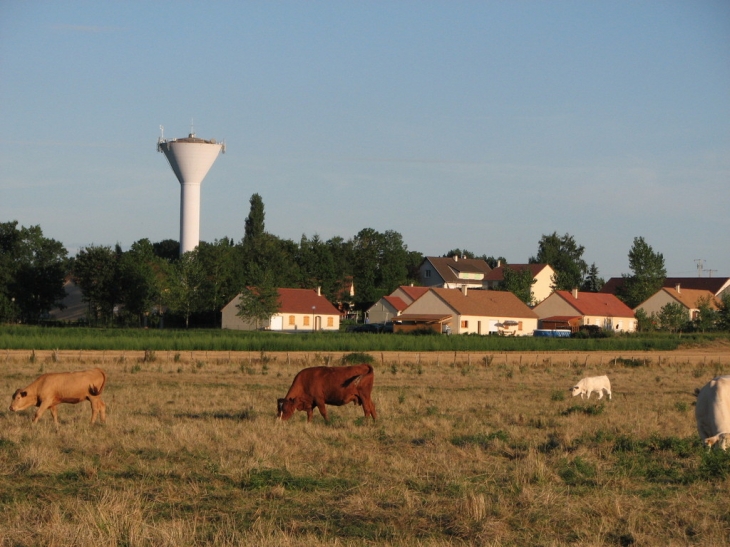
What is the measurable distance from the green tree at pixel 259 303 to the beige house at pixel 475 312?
1301 cm

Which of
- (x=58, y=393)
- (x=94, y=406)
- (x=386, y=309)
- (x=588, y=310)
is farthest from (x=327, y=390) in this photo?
(x=588, y=310)

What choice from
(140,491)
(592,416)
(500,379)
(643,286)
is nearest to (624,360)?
(500,379)

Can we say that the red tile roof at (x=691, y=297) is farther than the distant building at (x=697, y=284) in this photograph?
No

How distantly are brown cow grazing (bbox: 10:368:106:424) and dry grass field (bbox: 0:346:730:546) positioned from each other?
428 millimetres

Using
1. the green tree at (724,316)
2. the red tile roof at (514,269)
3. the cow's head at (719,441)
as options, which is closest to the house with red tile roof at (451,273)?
the red tile roof at (514,269)

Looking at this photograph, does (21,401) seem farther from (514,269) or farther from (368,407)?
(514,269)

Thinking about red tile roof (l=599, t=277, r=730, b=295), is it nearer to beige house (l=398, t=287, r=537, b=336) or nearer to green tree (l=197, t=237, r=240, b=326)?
beige house (l=398, t=287, r=537, b=336)

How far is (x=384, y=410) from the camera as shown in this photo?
2080cm

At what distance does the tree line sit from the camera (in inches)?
3602

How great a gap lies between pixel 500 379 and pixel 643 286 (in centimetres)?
8967

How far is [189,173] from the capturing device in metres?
98.1

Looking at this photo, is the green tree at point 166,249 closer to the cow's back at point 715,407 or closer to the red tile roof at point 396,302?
the red tile roof at point 396,302

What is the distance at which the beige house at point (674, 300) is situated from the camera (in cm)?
10462

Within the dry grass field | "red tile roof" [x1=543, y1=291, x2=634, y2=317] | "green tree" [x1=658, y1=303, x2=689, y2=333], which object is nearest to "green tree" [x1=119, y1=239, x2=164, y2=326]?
"red tile roof" [x1=543, y1=291, x2=634, y2=317]
